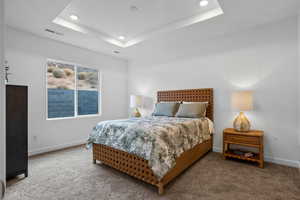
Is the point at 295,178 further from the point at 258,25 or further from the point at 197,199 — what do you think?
the point at 258,25

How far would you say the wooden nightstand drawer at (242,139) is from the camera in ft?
8.50

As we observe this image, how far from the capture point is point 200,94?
362 centimetres

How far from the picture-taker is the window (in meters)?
3.60

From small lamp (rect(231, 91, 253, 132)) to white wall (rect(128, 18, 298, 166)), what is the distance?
352mm

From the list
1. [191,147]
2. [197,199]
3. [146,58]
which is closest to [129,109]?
[146,58]

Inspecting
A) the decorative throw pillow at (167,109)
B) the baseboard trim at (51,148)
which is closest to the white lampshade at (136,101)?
the decorative throw pillow at (167,109)

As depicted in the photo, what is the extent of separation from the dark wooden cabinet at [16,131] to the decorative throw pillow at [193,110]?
278 centimetres

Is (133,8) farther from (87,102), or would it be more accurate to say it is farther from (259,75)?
(87,102)

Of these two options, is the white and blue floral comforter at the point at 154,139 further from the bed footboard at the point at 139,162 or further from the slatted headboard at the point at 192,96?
the slatted headboard at the point at 192,96

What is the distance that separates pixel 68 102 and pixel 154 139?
9.73 feet

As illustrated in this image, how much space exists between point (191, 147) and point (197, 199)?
0.82 meters

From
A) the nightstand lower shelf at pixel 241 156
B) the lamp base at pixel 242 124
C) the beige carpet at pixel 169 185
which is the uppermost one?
the lamp base at pixel 242 124

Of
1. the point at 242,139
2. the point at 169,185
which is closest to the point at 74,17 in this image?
the point at 169,185

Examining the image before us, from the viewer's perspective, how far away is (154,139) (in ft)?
6.26
